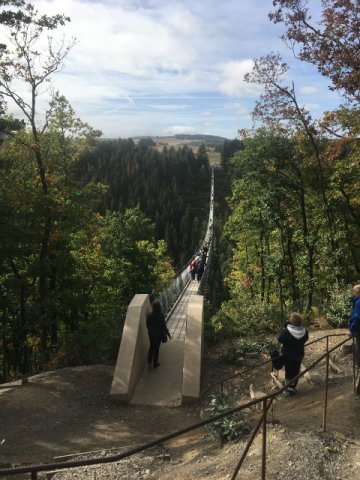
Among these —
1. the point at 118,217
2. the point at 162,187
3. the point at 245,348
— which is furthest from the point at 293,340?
the point at 162,187

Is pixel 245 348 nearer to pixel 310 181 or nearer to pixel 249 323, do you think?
pixel 249 323

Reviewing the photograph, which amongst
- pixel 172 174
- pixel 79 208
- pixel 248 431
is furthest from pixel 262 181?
pixel 172 174

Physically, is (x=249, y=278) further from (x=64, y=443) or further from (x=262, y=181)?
(x=64, y=443)

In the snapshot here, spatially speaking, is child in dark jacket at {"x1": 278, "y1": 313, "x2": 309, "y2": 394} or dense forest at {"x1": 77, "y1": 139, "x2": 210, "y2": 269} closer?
child in dark jacket at {"x1": 278, "y1": 313, "x2": 309, "y2": 394}

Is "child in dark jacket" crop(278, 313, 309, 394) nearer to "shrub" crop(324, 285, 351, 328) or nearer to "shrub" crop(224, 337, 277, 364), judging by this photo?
"shrub" crop(224, 337, 277, 364)

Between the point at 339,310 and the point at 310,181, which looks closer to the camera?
the point at 339,310

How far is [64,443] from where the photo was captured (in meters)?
6.06

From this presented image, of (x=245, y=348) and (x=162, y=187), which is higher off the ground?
(x=162, y=187)

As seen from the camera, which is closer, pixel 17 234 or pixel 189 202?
pixel 17 234

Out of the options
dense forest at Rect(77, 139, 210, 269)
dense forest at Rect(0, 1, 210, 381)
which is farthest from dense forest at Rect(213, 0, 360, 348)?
dense forest at Rect(77, 139, 210, 269)

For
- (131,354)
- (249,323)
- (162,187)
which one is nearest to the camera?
(131,354)

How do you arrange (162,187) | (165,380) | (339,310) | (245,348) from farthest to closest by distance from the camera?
(162,187), (339,310), (245,348), (165,380)

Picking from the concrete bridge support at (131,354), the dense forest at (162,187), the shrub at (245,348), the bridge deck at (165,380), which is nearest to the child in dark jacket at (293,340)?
the bridge deck at (165,380)

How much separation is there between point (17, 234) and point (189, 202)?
107858mm
